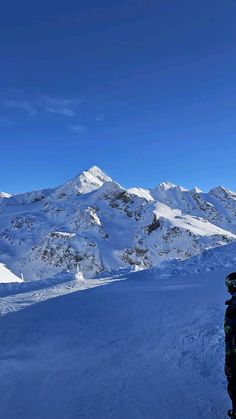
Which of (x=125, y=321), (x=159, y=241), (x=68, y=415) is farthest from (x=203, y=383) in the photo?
(x=159, y=241)

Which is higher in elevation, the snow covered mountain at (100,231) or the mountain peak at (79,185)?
the mountain peak at (79,185)

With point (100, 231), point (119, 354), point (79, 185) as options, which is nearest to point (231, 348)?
point (119, 354)

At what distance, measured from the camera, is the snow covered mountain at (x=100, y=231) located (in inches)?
4385

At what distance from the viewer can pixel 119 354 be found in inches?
301

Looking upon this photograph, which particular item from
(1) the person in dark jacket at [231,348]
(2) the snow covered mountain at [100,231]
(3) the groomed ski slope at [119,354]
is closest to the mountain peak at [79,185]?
(2) the snow covered mountain at [100,231]

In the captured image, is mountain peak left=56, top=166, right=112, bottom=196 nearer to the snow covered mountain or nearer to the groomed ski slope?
the snow covered mountain

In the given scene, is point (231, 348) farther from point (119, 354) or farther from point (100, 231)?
point (100, 231)

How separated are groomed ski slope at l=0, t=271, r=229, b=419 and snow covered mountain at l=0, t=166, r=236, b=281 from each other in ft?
267

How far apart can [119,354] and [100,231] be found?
119m

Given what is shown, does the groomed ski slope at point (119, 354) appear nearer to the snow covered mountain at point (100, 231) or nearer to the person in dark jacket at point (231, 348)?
the person in dark jacket at point (231, 348)

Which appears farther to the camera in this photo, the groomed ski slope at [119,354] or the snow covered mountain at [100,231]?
the snow covered mountain at [100,231]

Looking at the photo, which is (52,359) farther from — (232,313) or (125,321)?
(232,313)

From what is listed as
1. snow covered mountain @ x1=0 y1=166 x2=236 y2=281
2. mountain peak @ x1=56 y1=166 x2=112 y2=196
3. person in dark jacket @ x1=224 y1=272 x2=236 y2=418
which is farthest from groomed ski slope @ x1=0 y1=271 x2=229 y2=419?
mountain peak @ x1=56 y1=166 x2=112 y2=196

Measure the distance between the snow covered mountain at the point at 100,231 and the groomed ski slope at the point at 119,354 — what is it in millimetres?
81340
